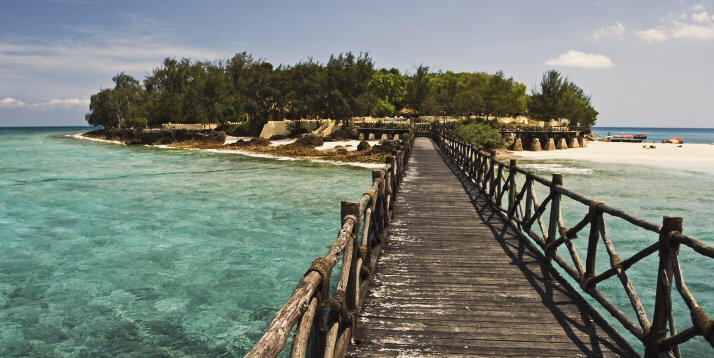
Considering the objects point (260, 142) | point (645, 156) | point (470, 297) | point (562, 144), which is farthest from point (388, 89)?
point (470, 297)

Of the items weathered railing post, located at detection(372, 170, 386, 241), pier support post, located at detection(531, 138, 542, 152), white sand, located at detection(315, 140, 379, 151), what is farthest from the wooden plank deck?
pier support post, located at detection(531, 138, 542, 152)

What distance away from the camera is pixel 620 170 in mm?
35844

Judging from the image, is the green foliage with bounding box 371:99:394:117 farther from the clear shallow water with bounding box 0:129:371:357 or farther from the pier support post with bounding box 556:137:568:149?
the clear shallow water with bounding box 0:129:371:357

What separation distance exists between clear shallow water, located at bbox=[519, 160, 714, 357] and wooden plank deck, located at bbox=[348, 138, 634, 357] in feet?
10.9

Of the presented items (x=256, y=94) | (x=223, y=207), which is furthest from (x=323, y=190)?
(x=256, y=94)

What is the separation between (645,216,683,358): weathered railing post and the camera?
12.6ft

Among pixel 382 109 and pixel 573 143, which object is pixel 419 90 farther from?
pixel 573 143

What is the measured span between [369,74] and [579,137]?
3399 centimetres

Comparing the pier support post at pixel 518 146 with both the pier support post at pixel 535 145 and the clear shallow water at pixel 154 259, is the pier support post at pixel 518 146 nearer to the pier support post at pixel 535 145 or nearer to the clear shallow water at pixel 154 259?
the pier support post at pixel 535 145

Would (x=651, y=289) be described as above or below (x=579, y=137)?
below

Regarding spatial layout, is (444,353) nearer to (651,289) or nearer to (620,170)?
(651,289)

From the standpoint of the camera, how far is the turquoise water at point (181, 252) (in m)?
8.53

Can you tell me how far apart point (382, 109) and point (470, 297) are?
Result: 75489 mm

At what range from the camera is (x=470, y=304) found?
5.41 m
